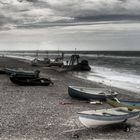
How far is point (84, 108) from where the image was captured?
23812 mm

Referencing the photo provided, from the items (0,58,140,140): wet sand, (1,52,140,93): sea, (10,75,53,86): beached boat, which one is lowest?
(1,52,140,93): sea

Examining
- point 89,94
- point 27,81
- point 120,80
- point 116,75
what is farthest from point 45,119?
point 116,75

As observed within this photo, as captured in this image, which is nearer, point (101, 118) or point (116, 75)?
point (101, 118)

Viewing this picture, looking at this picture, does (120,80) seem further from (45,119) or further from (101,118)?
(101,118)

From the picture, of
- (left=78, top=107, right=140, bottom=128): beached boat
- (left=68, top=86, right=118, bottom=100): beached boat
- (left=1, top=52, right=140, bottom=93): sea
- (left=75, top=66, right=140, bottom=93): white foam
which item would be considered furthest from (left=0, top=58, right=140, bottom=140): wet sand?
(left=1, top=52, right=140, bottom=93): sea

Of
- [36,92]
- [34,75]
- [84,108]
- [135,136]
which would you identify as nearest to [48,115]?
[84,108]

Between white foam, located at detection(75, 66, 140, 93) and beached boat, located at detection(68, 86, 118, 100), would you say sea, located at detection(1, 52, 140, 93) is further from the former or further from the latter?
beached boat, located at detection(68, 86, 118, 100)

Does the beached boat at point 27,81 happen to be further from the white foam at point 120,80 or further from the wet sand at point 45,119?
the white foam at point 120,80

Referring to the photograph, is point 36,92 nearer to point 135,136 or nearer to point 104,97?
point 104,97

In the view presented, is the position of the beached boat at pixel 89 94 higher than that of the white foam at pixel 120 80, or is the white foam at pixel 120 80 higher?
the beached boat at pixel 89 94

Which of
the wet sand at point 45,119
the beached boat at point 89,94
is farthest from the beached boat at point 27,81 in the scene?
the beached boat at point 89,94

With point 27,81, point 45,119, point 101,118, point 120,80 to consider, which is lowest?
point 120,80

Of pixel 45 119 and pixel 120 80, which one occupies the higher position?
pixel 45 119

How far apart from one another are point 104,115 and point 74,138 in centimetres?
219
